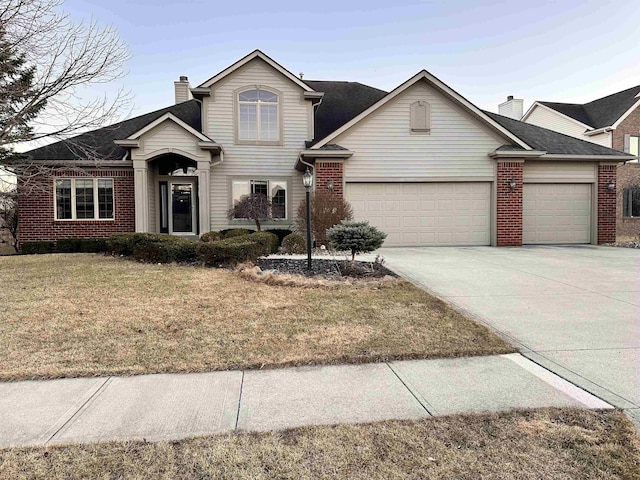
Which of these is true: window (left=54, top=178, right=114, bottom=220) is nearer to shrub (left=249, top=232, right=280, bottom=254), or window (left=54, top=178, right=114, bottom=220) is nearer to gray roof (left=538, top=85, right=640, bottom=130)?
shrub (left=249, top=232, right=280, bottom=254)

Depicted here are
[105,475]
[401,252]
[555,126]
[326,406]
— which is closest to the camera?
[105,475]

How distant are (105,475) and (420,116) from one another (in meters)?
13.6

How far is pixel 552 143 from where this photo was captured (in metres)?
15.0

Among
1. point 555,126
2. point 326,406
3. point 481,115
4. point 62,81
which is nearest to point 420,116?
point 481,115

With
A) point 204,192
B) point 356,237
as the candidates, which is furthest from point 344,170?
point 356,237

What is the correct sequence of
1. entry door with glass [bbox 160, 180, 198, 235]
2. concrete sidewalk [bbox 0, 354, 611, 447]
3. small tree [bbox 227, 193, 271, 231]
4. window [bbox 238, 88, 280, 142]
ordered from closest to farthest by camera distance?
concrete sidewalk [bbox 0, 354, 611, 447], small tree [bbox 227, 193, 271, 231], window [bbox 238, 88, 280, 142], entry door with glass [bbox 160, 180, 198, 235]

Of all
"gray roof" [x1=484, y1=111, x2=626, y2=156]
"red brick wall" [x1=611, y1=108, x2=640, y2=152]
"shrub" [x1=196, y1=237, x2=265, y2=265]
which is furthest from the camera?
"red brick wall" [x1=611, y1=108, x2=640, y2=152]

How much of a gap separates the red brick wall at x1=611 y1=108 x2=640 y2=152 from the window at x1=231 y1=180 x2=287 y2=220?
59.7 feet

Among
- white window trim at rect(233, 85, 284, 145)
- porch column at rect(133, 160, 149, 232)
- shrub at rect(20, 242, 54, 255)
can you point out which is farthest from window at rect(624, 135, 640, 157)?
shrub at rect(20, 242, 54, 255)

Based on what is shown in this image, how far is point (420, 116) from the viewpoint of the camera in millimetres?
13758

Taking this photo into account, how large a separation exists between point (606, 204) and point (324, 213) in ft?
34.6

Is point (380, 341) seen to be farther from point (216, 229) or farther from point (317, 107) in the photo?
point (317, 107)

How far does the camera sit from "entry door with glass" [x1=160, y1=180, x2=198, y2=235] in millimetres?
15648

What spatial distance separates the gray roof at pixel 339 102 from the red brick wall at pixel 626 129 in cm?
1308
